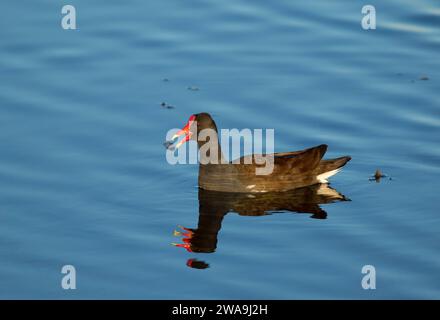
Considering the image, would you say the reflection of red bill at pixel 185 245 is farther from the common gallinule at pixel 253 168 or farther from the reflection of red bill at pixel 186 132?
the reflection of red bill at pixel 186 132

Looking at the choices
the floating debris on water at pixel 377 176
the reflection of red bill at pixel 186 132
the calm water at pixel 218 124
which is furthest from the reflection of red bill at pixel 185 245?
the floating debris on water at pixel 377 176

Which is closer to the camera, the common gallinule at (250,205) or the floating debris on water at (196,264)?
the floating debris on water at (196,264)

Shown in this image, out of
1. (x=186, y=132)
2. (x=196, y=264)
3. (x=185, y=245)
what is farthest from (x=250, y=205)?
(x=196, y=264)

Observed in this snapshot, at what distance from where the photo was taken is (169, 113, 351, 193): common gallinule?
Result: 1192 centimetres

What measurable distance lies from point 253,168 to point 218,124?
1.36 meters

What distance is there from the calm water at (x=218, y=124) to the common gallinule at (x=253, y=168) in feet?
0.88

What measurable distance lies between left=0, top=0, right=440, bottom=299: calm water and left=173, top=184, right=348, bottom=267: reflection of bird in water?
134 mm

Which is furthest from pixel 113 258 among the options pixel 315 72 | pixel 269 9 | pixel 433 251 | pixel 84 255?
pixel 269 9

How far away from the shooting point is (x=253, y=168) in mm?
11898

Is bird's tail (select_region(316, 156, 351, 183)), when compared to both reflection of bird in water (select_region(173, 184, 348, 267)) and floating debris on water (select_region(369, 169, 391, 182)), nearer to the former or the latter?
reflection of bird in water (select_region(173, 184, 348, 267))

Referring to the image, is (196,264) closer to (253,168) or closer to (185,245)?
(185,245)

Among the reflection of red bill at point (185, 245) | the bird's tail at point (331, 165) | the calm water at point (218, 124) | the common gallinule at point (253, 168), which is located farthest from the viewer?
the bird's tail at point (331, 165)

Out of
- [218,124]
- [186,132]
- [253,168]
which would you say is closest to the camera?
[253,168]

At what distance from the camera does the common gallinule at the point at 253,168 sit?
1192cm
